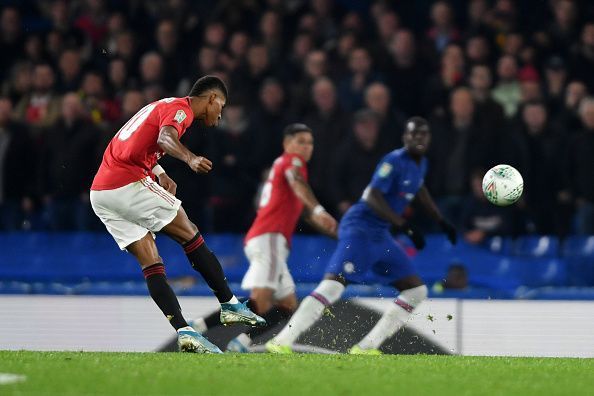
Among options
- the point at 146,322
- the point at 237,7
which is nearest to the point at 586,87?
the point at 237,7

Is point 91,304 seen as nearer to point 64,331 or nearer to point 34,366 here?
point 64,331

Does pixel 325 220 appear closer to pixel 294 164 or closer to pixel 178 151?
pixel 294 164

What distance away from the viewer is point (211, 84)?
8234mm

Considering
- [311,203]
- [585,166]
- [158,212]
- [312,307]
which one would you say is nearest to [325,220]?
[311,203]

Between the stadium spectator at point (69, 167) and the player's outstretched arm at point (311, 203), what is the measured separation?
11.6ft

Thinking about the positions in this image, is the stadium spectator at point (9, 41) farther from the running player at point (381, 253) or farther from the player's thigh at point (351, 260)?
the player's thigh at point (351, 260)

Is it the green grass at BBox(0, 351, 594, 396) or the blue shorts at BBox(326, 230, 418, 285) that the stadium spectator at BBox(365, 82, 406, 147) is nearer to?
the blue shorts at BBox(326, 230, 418, 285)

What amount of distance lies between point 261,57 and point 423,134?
13.1 feet

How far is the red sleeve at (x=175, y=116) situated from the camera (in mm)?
7773

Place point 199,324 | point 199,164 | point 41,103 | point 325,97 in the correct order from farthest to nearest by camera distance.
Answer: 1. point 41,103
2. point 325,97
3. point 199,324
4. point 199,164

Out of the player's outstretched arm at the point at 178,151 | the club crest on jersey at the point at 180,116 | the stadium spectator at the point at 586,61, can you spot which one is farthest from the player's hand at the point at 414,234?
the stadium spectator at the point at 586,61

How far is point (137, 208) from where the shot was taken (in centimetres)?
808

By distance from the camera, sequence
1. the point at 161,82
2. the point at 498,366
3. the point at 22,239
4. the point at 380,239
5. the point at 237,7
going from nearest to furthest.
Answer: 1. the point at 498,366
2. the point at 380,239
3. the point at 22,239
4. the point at 161,82
5. the point at 237,7

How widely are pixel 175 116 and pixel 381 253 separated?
287 centimetres
